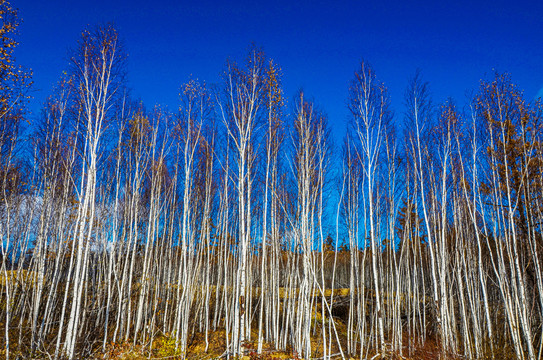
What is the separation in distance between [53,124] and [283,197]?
7.58 meters

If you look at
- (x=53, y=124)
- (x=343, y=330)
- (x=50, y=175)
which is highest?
(x=53, y=124)

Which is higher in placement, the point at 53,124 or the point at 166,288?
the point at 53,124

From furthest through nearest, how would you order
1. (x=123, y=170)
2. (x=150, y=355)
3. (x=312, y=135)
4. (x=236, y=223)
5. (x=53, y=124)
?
(x=236, y=223) < (x=123, y=170) < (x=53, y=124) < (x=312, y=135) < (x=150, y=355)

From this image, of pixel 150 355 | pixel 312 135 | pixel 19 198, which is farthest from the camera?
pixel 19 198

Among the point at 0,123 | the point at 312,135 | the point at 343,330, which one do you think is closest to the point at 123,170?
the point at 0,123

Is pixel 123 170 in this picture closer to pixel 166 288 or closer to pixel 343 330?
pixel 166 288

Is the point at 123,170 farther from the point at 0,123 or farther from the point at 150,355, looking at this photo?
the point at 150,355

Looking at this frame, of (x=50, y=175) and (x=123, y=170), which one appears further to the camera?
(x=123, y=170)

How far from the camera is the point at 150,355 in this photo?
8141 millimetres

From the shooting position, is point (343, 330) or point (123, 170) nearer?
point (123, 170)

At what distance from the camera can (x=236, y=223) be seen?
14.2 metres

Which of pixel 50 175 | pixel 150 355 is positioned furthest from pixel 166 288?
pixel 50 175

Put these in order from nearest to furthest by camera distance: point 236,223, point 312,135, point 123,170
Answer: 1. point 312,135
2. point 123,170
3. point 236,223

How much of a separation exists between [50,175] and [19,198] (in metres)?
2.93
